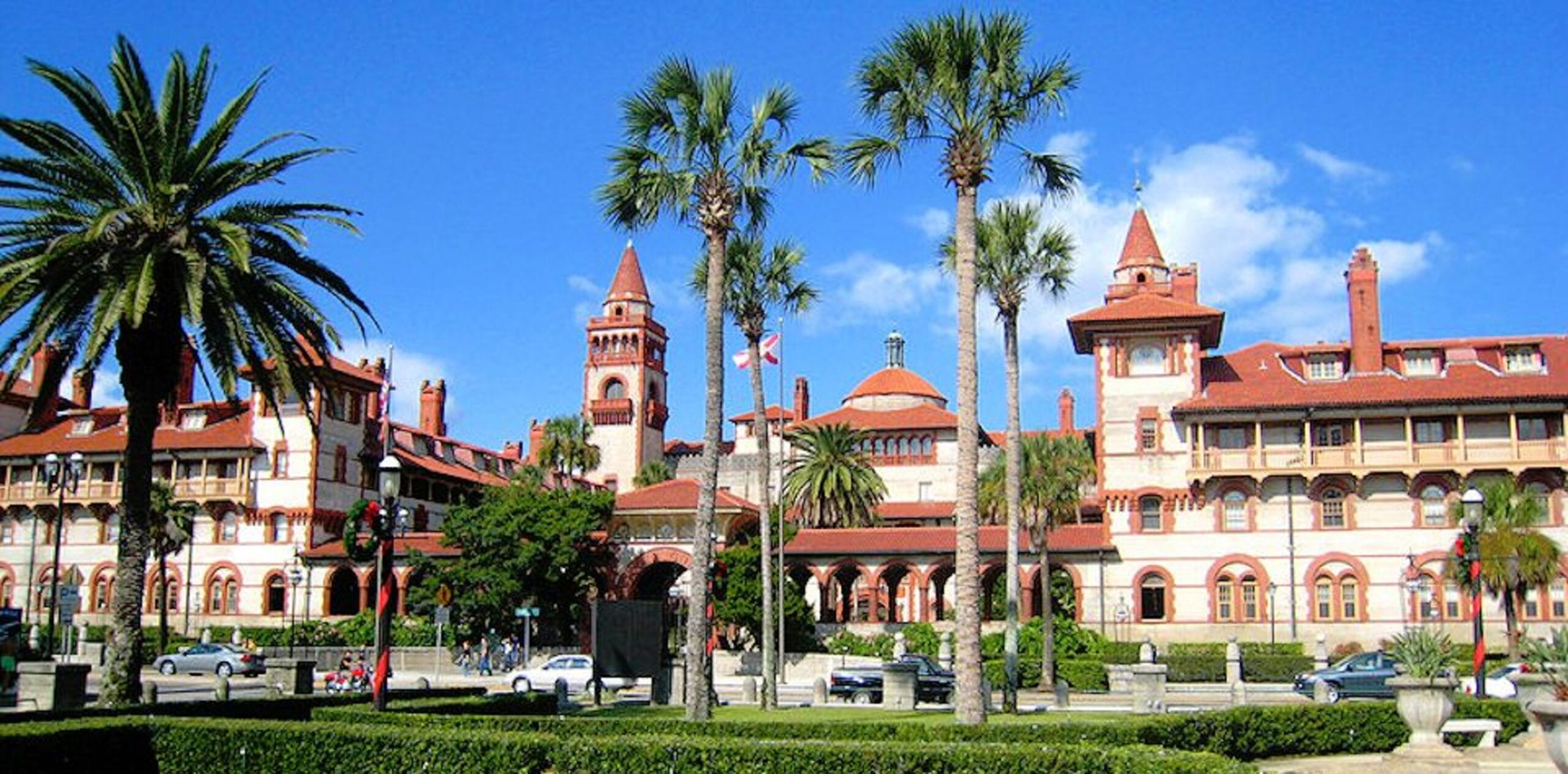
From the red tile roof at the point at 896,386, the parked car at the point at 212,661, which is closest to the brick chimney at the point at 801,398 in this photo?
the red tile roof at the point at 896,386

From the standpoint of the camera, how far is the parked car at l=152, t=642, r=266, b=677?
50.7 meters

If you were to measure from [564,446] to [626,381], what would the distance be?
48.4 ft

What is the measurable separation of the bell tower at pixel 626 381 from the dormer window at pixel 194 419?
3299 centimetres

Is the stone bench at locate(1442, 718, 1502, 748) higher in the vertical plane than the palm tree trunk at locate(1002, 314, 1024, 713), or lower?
lower

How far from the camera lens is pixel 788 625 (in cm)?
5631

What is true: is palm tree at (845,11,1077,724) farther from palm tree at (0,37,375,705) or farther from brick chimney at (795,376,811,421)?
brick chimney at (795,376,811,421)

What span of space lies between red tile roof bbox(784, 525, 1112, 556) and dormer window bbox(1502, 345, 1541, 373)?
17.8m

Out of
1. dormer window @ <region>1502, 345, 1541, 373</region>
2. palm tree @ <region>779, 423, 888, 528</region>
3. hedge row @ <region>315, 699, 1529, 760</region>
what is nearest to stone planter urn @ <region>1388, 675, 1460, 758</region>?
hedge row @ <region>315, 699, 1529, 760</region>

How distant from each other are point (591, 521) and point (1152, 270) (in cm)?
2891

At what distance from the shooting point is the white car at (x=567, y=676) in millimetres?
41969

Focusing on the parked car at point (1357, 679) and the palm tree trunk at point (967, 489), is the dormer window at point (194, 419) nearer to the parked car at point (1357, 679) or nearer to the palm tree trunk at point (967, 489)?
the parked car at point (1357, 679)

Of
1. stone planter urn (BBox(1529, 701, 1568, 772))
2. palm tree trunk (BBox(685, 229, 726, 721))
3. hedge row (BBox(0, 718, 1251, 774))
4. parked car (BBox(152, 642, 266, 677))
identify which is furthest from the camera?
parked car (BBox(152, 642, 266, 677))

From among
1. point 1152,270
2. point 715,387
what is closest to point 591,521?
point 1152,270

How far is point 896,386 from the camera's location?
93688 mm
